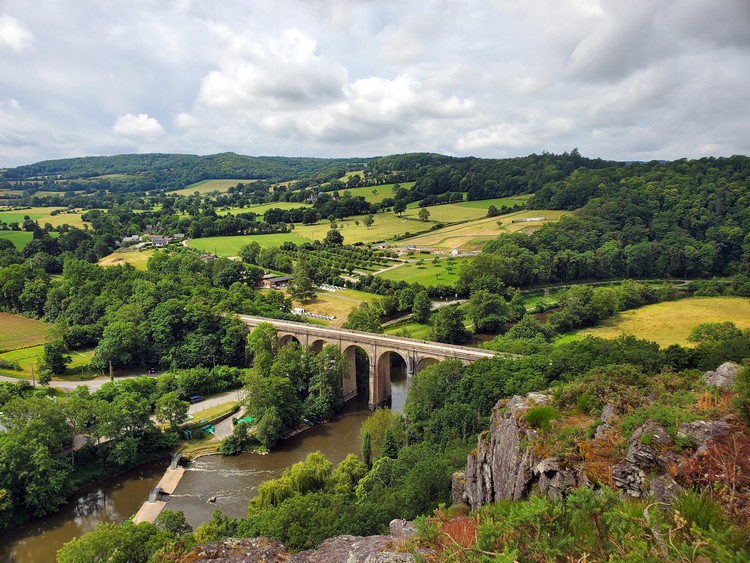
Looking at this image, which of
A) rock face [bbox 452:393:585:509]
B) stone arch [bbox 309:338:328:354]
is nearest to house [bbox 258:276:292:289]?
stone arch [bbox 309:338:328:354]

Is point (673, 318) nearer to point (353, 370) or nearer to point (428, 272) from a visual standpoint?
point (428, 272)

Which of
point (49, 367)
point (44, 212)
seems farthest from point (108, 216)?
point (49, 367)

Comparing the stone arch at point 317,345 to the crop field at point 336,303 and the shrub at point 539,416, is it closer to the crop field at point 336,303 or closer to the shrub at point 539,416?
the crop field at point 336,303

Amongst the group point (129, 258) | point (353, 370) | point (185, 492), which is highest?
point (129, 258)

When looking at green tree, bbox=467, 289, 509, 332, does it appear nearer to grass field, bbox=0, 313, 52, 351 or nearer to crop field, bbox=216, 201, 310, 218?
grass field, bbox=0, 313, 52, 351

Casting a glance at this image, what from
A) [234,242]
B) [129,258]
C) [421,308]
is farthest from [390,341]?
[129,258]

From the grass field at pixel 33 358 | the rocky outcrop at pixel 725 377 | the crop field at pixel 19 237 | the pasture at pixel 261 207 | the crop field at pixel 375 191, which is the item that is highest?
the crop field at pixel 375 191

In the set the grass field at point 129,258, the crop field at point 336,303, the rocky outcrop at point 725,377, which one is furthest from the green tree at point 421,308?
the grass field at point 129,258
